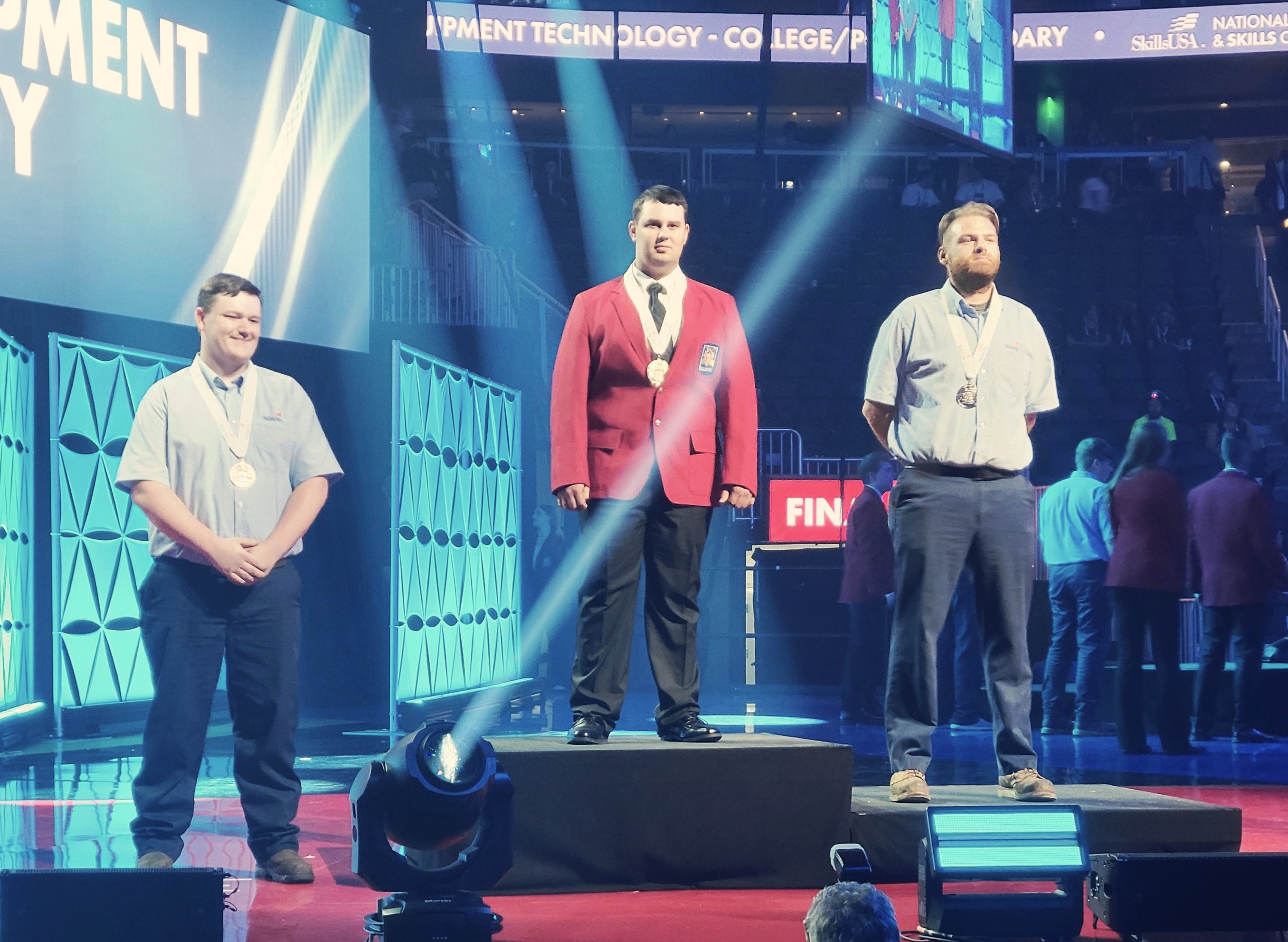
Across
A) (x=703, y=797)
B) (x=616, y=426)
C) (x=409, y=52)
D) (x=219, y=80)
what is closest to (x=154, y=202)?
(x=219, y=80)

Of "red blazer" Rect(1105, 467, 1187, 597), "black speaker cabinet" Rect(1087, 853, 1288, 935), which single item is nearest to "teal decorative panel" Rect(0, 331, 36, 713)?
Answer: "red blazer" Rect(1105, 467, 1187, 597)

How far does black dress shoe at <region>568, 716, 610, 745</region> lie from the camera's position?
378cm

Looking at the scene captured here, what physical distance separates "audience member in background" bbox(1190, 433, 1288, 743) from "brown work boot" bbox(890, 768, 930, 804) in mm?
4016

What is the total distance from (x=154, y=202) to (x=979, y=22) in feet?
22.3

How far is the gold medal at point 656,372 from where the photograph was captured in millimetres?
3848

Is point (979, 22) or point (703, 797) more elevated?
point (979, 22)

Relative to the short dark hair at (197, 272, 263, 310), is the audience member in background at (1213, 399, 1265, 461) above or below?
above

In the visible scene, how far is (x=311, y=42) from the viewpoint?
8.43 meters

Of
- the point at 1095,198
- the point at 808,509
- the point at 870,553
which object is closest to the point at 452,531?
the point at 870,553

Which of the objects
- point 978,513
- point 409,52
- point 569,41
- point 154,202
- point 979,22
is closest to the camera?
point 978,513

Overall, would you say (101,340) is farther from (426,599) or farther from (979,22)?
(979,22)

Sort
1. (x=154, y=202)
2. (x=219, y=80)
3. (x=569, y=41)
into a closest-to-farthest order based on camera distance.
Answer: (x=154, y=202)
(x=219, y=80)
(x=569, y=41)

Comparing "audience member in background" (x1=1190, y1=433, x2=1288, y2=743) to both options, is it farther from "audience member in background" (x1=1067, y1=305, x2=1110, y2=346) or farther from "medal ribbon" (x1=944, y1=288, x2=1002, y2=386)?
"audience member in background" (x1=1067, y1=305, x2=1110, y2=346)

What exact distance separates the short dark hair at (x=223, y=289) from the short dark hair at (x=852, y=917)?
7.86 feet
